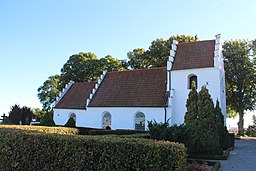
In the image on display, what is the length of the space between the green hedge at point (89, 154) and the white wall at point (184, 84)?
48.2 ft

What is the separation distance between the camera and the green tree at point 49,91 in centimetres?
3675

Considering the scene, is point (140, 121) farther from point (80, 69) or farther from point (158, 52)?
point (80, 69)

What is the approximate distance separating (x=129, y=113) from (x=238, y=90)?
62.3ft

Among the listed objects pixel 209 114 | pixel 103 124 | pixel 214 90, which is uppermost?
pixel 214 90

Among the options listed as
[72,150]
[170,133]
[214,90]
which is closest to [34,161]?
[72,150]

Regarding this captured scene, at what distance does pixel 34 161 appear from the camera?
6.71 metres

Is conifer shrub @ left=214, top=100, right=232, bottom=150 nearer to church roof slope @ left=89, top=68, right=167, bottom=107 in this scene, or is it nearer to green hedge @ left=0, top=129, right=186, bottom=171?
church roof slope @ left=89, top=68, right=167, bottom=107

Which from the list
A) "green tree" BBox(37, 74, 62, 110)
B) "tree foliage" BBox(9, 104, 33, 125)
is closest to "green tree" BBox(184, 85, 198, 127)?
"tree foliage" BBox(9, 104, 33, 125)

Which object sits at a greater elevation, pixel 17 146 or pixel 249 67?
pixel 249 67

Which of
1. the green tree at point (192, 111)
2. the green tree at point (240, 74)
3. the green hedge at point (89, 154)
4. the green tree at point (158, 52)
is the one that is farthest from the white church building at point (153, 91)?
the green hedge at point (89, 154)

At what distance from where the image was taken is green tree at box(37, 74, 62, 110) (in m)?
36.8

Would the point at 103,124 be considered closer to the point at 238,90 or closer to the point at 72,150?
the point at 72,150

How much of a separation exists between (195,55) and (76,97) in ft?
47.9

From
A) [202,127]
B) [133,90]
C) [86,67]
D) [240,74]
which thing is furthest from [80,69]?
[202,127]
